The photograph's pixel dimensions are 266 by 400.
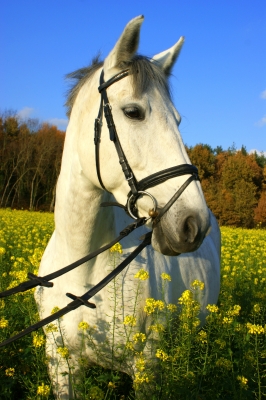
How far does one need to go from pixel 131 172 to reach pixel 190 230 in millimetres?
511

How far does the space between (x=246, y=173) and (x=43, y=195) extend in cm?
2185

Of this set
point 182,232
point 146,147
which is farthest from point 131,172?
point 182,232

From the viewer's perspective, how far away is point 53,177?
42594mm

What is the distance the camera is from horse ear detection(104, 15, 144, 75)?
87.7 inches

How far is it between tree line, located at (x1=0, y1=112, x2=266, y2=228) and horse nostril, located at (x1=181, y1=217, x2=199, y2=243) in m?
35.0

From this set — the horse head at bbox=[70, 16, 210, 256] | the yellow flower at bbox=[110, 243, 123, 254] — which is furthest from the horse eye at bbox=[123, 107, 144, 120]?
the yellow flower at bbox=[110, 243, 123, 254]

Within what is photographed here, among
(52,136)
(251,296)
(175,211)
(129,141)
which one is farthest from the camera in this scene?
(52,136)

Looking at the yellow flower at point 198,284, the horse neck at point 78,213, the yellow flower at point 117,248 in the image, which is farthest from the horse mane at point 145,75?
the yellow flower at point 198,284

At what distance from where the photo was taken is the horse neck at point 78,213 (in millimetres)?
2717

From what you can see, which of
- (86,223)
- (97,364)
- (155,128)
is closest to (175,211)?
(155,128)

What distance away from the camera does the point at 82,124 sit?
270 cm

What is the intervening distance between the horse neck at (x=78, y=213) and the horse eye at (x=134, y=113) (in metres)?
0.59

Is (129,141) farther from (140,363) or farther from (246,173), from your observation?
(246,173)

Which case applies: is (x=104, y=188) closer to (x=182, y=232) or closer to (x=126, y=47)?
(x=182, y=232)
